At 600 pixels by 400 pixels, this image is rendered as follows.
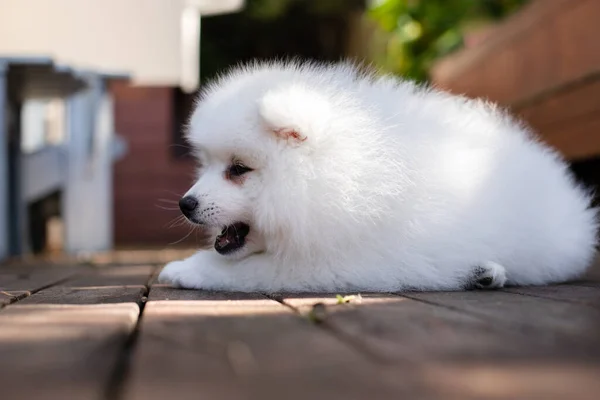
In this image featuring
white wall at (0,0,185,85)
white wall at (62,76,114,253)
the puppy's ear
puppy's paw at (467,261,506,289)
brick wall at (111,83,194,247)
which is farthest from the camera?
brick wall at (111,83,194,247)

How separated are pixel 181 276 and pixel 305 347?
136 cm

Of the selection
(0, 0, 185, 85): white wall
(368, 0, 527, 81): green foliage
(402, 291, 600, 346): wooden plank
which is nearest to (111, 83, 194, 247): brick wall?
(368, 0, 527, 81): green foliage

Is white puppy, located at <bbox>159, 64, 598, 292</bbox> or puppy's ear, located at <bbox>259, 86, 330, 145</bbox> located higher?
puppy's ear, located at <bbox>259, 86, 330, 145</bbox>

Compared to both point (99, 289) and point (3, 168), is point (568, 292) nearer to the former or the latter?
point (99, 289)

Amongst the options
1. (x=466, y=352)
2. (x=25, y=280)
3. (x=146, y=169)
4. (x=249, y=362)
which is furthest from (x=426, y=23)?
(x=249, y=362)

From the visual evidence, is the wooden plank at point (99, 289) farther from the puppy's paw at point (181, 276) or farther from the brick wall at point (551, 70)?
the brick wall at point (551, 70)

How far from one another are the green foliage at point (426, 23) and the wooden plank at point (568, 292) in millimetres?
5459

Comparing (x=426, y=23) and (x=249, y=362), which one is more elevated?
(x=426, y=23)

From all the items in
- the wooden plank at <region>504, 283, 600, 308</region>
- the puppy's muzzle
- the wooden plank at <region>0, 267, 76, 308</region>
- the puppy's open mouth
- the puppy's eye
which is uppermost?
the puppy's eye

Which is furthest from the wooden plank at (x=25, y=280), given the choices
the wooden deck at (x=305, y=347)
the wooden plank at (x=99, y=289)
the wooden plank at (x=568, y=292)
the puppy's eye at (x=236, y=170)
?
the wooden plank at (x=568, y=292)

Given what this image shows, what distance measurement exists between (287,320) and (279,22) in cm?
1043

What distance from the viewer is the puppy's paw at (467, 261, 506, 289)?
263 cm

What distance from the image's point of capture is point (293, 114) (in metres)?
2.52

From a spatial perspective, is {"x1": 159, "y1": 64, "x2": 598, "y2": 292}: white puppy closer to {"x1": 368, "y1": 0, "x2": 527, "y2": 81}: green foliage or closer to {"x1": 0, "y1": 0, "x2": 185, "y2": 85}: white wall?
{"x1": 0, "y1": 0, "x2": 185, "y2": 85}: white wall
